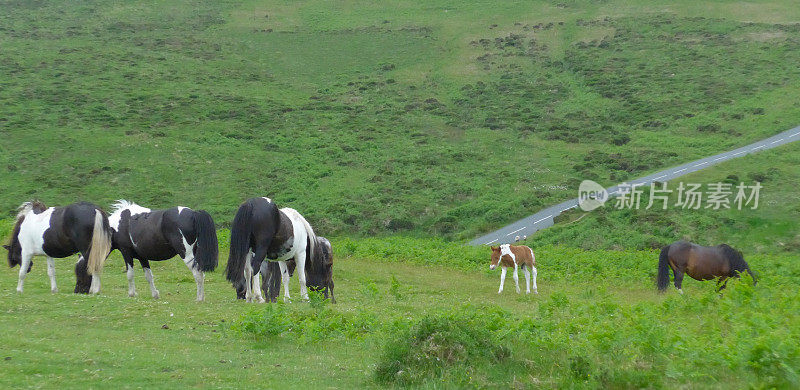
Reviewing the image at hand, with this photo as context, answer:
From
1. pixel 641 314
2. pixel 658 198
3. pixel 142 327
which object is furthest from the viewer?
pixel 658 198

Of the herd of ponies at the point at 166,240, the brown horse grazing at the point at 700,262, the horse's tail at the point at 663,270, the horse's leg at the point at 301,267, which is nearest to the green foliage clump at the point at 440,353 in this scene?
the herd of ponies at the point at 166,240

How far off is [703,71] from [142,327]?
277 ft

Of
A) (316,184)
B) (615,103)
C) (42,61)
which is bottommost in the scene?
(316,184)

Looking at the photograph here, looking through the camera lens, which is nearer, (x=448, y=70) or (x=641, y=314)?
(x=641, y=314)

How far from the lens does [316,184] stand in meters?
58.7

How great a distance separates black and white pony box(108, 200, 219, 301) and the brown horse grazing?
15.8 meters

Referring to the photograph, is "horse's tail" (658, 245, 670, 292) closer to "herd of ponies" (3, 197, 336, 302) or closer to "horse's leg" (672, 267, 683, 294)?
"horse's leg" (672, 267, 683, 294)

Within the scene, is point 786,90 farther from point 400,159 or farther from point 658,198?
point 400,159

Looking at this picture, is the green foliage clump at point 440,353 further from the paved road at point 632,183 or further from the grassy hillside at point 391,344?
the paved road at point 632,183

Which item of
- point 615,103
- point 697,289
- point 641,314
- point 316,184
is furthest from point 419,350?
point 615,103

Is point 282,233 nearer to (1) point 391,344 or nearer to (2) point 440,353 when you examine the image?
(1) point 391,344

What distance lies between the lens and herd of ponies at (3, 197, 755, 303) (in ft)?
56.7

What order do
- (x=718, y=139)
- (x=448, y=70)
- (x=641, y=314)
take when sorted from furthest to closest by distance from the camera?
(x=448, y=70) → (x=718, y=139) → (x=641, y=314)

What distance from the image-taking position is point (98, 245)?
1770 cm
